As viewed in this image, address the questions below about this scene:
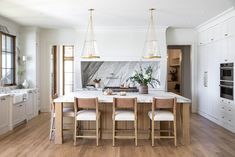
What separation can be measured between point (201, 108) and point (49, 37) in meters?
5.14

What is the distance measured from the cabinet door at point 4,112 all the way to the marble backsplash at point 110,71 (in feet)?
9.65

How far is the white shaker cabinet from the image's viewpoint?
5.32 meters

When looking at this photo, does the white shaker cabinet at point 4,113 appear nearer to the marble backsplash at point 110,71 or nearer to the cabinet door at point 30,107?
the cabinet door at point 30,107

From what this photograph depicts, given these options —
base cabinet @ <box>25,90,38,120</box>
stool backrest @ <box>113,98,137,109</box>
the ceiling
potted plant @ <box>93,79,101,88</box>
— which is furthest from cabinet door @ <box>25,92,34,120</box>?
stool backrest @ <box>113,98,137,109</box>

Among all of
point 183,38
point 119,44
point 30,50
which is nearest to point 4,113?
point 30,50

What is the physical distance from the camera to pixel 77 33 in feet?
26.2

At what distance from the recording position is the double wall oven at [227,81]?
18.8 ft

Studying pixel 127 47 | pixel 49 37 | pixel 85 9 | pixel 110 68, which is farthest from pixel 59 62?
pixel 85 9

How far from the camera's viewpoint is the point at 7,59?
714 cm

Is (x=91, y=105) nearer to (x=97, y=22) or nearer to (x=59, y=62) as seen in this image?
(x=97, y=22)

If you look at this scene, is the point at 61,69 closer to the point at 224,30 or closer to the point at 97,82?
the point at 97,82

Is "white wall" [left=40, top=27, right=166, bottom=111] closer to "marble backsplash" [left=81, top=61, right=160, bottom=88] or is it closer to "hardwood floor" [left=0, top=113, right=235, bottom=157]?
"marble backsplash" [left=81, top=61, right=160, bottom=88]

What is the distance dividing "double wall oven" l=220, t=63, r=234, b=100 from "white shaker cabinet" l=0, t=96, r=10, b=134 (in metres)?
4.80

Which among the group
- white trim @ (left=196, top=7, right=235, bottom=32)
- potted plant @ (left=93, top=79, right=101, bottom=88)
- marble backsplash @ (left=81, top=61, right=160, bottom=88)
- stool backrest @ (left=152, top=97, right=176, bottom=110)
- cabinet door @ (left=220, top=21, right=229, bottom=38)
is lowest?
stool backrest @ (left=152, top=97, right=176, bottom=110)
